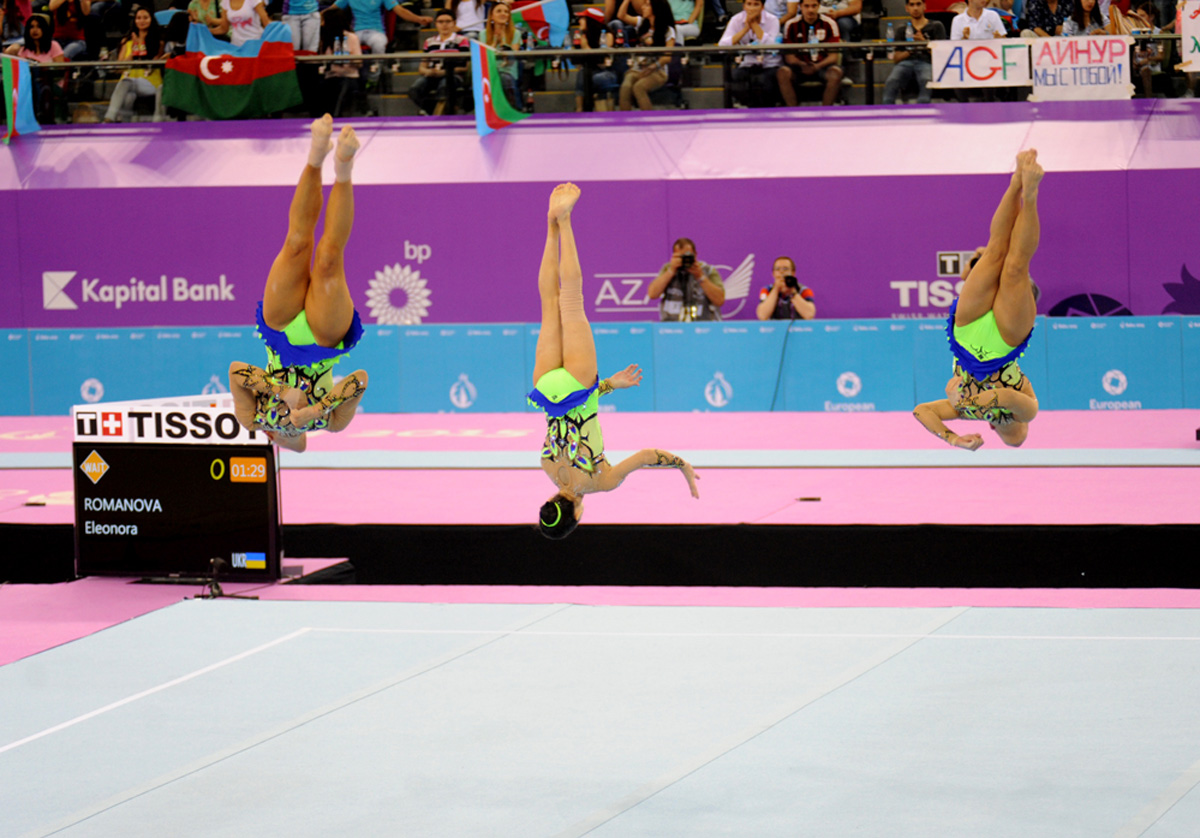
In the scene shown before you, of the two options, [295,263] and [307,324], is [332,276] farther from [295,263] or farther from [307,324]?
[307,324]

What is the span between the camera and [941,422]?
7.52m

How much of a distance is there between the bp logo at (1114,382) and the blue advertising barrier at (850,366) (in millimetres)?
2130

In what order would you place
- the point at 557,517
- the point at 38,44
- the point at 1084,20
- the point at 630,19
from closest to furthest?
the point at 557,517
the point at 1084,20
the point at 630,19
the point at 38,44

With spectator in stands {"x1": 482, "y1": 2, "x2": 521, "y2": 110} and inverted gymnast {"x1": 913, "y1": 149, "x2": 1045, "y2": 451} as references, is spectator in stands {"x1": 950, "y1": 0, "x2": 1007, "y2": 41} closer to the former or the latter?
spectator in stands {"x1": 482, "y1": 2, "x2": 521, "y2": 110}

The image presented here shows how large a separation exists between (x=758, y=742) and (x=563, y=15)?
42.5ft

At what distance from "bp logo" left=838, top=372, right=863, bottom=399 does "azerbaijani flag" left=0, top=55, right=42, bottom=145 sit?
11.2 m

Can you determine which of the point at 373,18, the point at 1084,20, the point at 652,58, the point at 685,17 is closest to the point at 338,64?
the point at 373,18

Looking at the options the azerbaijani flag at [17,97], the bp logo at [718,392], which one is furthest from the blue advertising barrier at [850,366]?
the azerbaijani flag at [17,97]

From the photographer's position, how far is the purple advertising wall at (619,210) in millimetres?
17156

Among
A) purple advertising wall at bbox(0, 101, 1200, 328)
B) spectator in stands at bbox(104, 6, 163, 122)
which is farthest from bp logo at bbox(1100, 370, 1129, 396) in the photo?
spectator in stands at bbox(104, 6, 163, 122)

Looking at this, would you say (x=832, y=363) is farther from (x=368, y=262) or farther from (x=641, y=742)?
(x=641, y=742)

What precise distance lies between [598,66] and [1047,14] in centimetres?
546

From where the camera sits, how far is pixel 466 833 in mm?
5680

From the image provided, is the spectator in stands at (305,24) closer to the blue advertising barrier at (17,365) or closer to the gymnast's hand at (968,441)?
the blue advertising barrier at (17,365)
